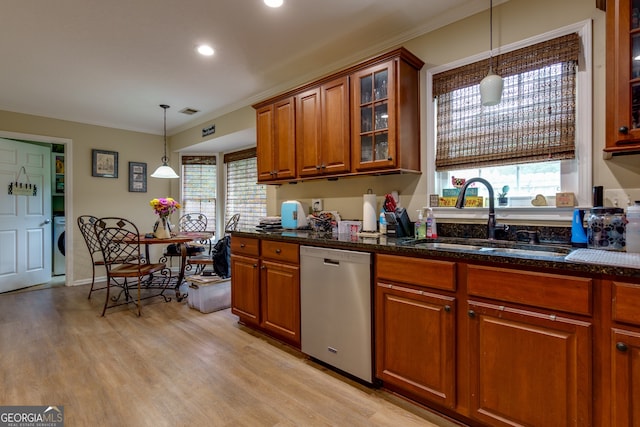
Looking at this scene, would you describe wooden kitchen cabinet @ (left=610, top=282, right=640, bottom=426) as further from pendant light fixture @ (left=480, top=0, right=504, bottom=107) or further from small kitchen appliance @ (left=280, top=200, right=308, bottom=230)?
small kitchen appliance @ (left=280, top=200, right=308, bottom=230)

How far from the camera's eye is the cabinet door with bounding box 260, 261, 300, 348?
251cm

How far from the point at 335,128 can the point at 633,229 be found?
76.7 inches

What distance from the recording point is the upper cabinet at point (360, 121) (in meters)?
2.38

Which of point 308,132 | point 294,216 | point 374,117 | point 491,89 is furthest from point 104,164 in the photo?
point 491,89

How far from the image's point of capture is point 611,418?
128 cm

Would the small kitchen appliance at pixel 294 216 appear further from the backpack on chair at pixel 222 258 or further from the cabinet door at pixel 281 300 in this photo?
the backpack on chair at pixel 222 258

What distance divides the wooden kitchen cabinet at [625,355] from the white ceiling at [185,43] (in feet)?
6.45

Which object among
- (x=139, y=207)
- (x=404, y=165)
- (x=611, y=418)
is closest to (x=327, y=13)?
(x=404, y=165)

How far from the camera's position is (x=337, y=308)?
2.20m

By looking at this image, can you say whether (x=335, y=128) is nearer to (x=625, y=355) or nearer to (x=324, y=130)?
(x=324, y=130)

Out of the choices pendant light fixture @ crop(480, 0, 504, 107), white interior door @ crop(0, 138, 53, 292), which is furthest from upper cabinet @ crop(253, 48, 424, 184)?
white interior door @ crop(0, 138, 53, 292)

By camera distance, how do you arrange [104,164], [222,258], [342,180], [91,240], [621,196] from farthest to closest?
[104,164], [91,240], [222,258], [342,180], [621,196]

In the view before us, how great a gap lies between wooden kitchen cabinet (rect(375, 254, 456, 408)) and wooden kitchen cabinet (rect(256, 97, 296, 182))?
1558 mm

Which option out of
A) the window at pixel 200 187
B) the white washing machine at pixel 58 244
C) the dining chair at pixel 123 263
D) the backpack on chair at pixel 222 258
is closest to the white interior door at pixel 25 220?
the white washing machine at pixel 58 244
